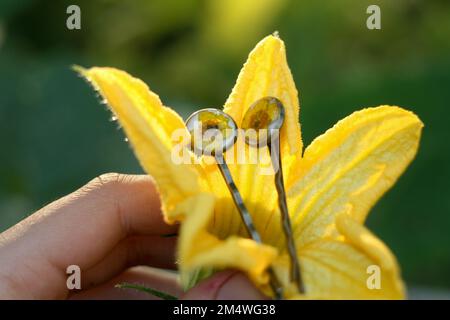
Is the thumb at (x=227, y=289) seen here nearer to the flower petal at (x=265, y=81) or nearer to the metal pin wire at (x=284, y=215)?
the metal pin wire at (x=284, y=215)

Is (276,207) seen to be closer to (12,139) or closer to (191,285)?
(191,285)

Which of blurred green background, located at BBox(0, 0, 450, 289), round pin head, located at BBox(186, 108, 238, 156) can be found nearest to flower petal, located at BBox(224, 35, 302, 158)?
round pin head, located at BBox(186, 108, 238, 156)

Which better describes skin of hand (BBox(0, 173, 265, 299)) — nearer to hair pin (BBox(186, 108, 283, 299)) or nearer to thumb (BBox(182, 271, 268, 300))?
thumb (BBox(182, 271, 268, 300))

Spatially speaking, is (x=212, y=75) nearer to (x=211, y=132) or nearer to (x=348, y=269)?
(x=211, y=132)

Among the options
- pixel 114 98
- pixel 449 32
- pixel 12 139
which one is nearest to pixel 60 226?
pixel 114 98

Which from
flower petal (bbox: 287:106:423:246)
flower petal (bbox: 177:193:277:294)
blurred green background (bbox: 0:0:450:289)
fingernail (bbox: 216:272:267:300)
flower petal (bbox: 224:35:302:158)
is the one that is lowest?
fingernail (bbox: 216:272:267:300)

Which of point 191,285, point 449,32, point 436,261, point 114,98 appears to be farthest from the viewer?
point 449,32

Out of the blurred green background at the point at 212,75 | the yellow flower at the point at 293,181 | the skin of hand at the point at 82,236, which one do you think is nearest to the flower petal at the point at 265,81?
the yellow flower at the point at 293,181
